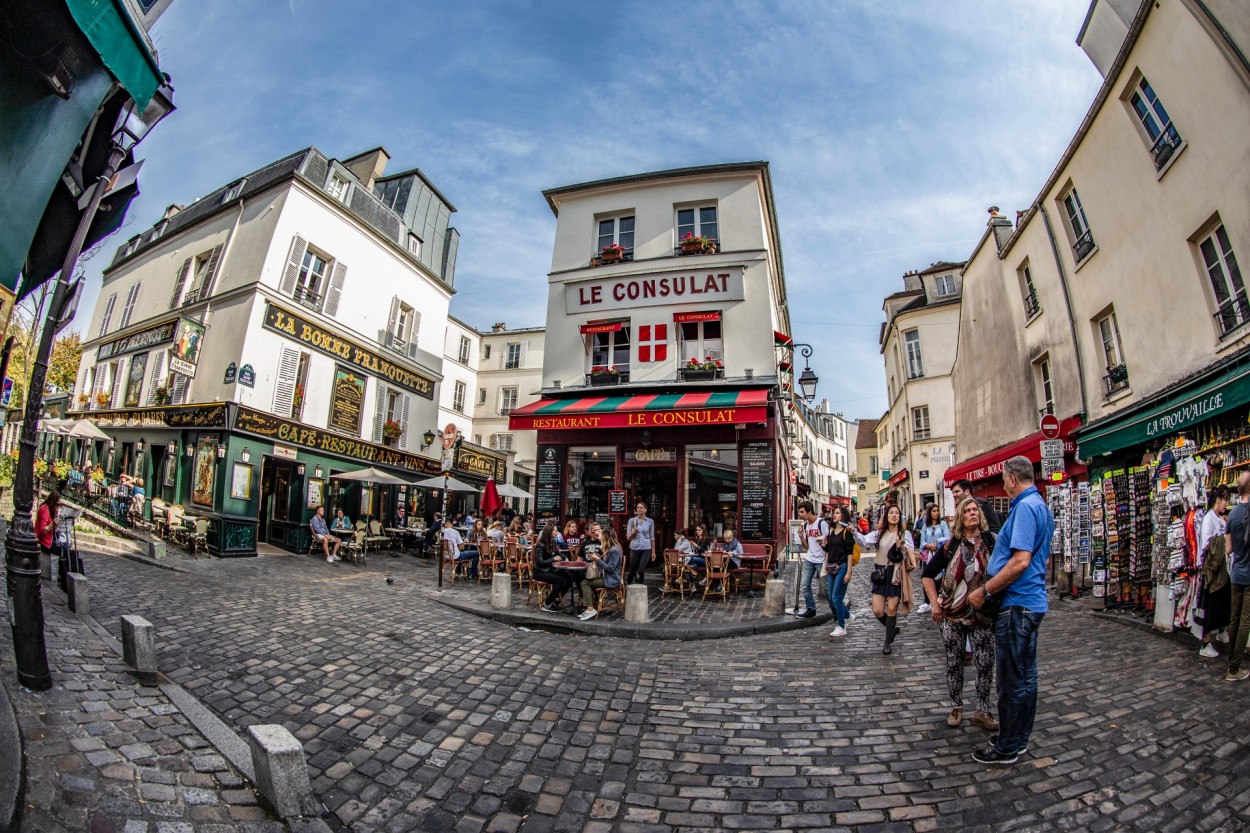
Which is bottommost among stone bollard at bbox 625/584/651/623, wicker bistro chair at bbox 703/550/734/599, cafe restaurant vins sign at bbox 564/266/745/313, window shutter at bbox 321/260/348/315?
stone bollard at bbox 625/584/651/623

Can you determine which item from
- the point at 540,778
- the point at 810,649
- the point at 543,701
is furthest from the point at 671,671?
the point at 540,778

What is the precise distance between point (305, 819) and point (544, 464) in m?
11.0

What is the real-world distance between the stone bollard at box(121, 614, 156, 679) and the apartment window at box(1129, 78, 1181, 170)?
14190 millimetres

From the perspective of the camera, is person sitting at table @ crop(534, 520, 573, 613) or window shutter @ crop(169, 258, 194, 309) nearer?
person sitting at table @ crop(534, 520, 573, 613)

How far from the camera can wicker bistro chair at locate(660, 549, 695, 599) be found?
9.66 meters

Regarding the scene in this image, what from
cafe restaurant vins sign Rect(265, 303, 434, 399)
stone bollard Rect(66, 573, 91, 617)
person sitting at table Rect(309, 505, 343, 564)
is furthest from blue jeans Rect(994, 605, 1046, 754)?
cafe restaurant vins sign Rect(265, 303, 434, 399)

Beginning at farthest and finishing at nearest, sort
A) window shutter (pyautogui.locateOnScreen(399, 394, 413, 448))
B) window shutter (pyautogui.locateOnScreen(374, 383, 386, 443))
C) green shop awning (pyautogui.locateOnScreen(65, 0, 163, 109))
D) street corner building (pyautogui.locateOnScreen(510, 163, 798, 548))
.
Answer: window shutter (pyautogui.locateOnScreen(399, 394, 413, 448)) < window shutter (pyautogui.locateOnScreen(374, 383, 386, 443)) < street corner building (pyautogui.locateOnScreen(510, 163, 798, 548)) < green shop awning (pyautogui.locateOnScreen(65, 0, 163, 109))

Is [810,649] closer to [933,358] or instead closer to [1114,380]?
[1114,380]

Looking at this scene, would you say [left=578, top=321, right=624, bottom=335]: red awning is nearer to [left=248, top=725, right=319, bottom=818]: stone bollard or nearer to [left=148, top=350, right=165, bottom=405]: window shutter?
[left=248, top=725, right=319, bottom=818]: stone bollard

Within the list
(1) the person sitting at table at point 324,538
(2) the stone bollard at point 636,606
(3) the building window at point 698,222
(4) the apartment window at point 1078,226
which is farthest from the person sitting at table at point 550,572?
(4) the apartment window at point 1078,226

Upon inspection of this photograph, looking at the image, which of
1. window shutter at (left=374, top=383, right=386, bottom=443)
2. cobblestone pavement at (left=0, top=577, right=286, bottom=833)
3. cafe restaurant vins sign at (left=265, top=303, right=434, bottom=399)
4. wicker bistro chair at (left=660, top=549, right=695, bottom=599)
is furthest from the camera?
window shutter at (left=374, top=383, right=386, bottom=443)

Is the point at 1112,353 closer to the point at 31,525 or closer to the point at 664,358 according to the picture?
the point at 664,358

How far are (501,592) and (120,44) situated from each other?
846 cm

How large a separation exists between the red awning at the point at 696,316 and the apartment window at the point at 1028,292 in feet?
25.6
